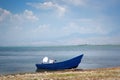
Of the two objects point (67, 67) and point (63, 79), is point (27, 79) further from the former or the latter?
point (67, 67)

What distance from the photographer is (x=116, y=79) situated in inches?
942

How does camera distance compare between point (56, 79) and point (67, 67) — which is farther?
point (67, 67)

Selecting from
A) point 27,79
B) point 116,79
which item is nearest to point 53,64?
point 27,79

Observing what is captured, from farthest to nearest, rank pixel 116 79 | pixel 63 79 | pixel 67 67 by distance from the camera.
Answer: pixel 67 67
pixel 63 79
pixel 116 79

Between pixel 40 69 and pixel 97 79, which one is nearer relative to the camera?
pixel 97 79

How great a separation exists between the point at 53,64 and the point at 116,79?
2793 cm

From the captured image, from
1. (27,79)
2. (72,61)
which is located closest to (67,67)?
(72,61)

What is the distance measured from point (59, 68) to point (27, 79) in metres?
24.9

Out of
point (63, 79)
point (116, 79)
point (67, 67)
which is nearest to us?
point (116, 79)

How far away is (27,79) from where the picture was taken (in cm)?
2648

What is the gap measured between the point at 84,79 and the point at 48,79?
11.4 feet

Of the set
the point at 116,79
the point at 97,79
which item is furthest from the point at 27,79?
the point at 116,79

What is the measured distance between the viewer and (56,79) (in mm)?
25719

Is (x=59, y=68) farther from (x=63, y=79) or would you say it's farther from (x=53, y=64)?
(x=63, y=79)
